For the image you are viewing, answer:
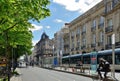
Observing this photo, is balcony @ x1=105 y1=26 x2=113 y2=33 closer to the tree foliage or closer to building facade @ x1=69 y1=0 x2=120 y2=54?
building facade @ x1=69 y1=0 x2=120 y2=54

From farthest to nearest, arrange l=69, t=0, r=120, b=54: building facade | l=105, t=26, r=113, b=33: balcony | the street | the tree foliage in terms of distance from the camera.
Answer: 1. l=105, t=26, r=113, b=33: balcony
2. l=69, t=0, r=120, b=54: building facade
3. the street
4. the tree foliage

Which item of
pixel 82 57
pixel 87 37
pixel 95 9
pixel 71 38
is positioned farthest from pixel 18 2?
pixel 71 38

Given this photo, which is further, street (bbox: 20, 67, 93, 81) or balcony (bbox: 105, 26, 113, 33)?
balcony (bbox: 105, 26, 113, 33)

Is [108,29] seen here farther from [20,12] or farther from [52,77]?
[20,12]

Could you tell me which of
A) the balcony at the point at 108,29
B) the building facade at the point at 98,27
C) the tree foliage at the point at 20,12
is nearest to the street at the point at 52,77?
the tree foliage at the point at 20,12

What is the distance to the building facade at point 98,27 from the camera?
66125 mm

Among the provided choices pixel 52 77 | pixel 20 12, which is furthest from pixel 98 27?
pixel 20 12

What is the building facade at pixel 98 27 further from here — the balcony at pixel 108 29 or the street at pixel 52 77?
the street at pixel 52 77

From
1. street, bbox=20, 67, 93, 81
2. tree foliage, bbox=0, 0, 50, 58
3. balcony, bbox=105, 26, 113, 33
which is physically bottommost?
street, bbox=20, 67, 93, 81

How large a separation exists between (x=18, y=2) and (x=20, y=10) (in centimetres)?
92

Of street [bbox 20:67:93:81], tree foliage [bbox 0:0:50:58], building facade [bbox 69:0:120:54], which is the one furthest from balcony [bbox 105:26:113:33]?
tree foliage [bbox 0:0:50:58]

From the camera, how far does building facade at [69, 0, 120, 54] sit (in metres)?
66.1

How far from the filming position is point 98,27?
77.3 m

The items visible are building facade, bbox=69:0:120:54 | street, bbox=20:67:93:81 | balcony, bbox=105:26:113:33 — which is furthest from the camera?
balcony, bbox=105:26:113:33
